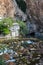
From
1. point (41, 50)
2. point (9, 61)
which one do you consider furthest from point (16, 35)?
point (9, 61)

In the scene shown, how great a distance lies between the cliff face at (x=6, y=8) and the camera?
65.8 ft

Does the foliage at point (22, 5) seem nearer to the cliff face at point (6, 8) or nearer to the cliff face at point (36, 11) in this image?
the cliff face at point (36, 11)

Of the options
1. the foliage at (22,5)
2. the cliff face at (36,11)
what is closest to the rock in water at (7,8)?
the foliage at (22,5)

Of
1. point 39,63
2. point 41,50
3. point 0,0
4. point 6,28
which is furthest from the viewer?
point 0,0

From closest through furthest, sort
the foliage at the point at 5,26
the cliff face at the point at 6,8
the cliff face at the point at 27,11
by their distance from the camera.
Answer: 1. the foliage at the point at 5,26
2. the cliff face at the point at 6,8
3. the cliff face at the point at 27,11

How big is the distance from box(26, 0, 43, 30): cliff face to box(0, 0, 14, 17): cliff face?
1.39 m

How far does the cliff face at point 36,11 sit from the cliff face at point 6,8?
139 cm

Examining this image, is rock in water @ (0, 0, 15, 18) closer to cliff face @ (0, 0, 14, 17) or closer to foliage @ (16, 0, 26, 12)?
cliff face @ (0, 0, 14, 17)

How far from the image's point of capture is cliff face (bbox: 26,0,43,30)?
20438mm

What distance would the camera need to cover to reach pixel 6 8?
20438 mm

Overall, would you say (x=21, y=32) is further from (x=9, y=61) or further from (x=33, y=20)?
(x=9, y=61)

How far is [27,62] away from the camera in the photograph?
8.51m

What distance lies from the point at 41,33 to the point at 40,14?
4.98ft

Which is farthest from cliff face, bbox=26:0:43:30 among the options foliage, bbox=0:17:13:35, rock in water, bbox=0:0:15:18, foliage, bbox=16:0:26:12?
foliage, bbox=0:17:13:35
